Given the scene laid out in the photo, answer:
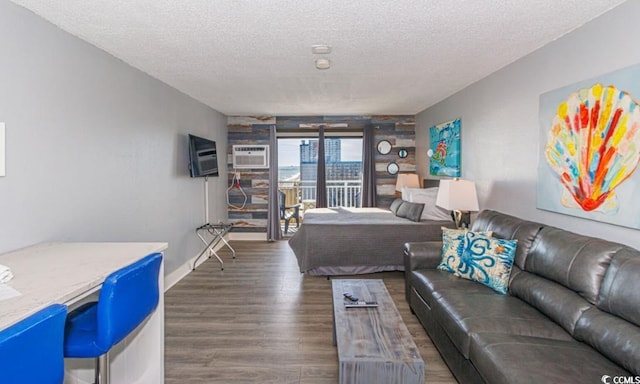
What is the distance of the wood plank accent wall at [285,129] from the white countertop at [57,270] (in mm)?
4641

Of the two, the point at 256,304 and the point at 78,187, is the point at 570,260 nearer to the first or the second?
the point at 256,304

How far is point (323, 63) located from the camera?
3.22 meters

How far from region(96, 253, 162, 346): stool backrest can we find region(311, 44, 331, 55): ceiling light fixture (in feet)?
6.58

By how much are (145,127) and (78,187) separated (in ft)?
3.93

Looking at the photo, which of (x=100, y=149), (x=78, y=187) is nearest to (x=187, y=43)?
(x=100, y=149)

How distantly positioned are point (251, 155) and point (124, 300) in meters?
5.30

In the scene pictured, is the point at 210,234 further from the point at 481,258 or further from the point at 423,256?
the point at 481,258

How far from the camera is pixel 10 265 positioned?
1737 millimetres

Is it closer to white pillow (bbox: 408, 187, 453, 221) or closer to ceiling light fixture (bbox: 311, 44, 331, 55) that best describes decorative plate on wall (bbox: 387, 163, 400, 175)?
white pillow (bbox: 408, 187, 453, 221)

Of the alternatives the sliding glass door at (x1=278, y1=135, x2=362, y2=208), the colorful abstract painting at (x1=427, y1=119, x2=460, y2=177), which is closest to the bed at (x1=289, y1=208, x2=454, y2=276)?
the colorful abstract painting at (x1=427, y1=119, x2=460, y2=177)

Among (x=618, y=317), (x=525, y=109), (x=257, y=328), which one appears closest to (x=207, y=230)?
(x=257, y=328)

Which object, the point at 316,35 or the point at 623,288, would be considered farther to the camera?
the point at 316,35

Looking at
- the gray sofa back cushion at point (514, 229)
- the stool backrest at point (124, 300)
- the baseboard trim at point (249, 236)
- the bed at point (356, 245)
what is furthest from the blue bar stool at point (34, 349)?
the baseboard trim at point (249, 236)

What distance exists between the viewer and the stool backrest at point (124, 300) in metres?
1.49
